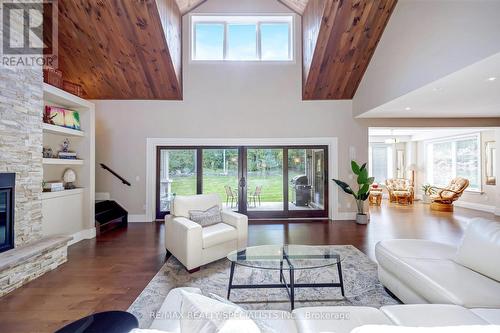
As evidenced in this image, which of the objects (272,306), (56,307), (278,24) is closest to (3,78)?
(56,307)

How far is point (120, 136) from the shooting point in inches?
226

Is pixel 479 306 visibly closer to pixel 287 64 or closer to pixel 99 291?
pixel 99 291

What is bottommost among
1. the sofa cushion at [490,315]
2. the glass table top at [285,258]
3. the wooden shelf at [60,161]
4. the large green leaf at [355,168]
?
the glass table top at [285,258]

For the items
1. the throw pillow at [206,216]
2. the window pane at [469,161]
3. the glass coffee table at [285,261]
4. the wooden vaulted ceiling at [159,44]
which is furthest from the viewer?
the window pane at [469,161]

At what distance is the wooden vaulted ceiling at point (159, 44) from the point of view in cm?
406

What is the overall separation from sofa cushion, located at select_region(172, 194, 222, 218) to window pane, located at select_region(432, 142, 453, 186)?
8.85 metres

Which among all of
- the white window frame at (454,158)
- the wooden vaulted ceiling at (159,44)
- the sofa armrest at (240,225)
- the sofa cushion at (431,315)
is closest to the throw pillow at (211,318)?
the sofa cushion at (431,315)

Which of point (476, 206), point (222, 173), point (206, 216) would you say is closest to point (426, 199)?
point (476, 206)

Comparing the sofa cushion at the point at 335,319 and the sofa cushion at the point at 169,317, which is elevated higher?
the sofa cushion at the point at 169,317

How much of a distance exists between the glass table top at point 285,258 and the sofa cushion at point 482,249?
1096mm

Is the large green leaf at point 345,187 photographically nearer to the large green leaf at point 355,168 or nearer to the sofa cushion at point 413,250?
the large green leaf at point 355,168

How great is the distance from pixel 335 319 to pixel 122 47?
543cm

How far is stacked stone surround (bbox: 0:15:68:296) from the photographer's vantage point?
2.77m

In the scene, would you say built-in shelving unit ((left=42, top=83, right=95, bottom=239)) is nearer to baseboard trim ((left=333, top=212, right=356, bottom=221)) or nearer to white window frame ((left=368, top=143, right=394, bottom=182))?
baseboard trim ((left=333, top=212, right=356, bottom=221))
